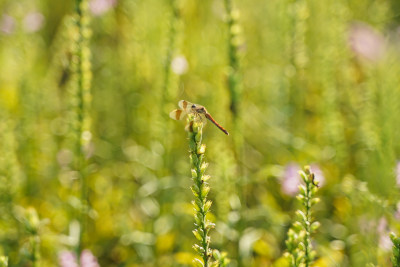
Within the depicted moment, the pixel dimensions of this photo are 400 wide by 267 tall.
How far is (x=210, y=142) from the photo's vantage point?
1982 mm

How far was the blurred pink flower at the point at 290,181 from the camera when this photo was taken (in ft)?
5.62

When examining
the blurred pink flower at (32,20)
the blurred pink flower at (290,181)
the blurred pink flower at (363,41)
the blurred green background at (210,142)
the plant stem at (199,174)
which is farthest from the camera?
the blurred pink flower at (363,41)

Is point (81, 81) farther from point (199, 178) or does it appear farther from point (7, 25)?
point (7, 25)

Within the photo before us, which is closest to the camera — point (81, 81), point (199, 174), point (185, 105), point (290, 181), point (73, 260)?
point (199, 174)

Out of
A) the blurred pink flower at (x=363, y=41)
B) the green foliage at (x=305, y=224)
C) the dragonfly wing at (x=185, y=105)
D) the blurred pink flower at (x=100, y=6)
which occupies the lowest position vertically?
the green foliage at (x=305, y=224)

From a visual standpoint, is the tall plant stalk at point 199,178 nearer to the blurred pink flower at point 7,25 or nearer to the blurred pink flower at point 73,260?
the blurred pink flower at point 73,260

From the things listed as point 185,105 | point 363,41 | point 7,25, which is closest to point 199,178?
point 185,105

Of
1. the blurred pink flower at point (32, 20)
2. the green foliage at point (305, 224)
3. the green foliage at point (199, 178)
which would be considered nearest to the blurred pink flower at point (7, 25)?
the blurred pink flower at point (32, 20)

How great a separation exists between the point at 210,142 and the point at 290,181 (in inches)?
17.0

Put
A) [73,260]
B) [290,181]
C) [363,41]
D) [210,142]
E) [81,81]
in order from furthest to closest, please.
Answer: [363,41] < [210,142] < [290,181] < [73,260] < [81,81]

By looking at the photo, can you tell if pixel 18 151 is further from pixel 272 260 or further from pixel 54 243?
pixel 272 260

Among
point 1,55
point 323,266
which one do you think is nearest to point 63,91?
point 1,55

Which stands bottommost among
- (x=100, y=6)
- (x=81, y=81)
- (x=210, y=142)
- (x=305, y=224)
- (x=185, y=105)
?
(x=305, y=224)

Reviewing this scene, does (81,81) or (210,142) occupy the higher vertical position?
(210,142)
